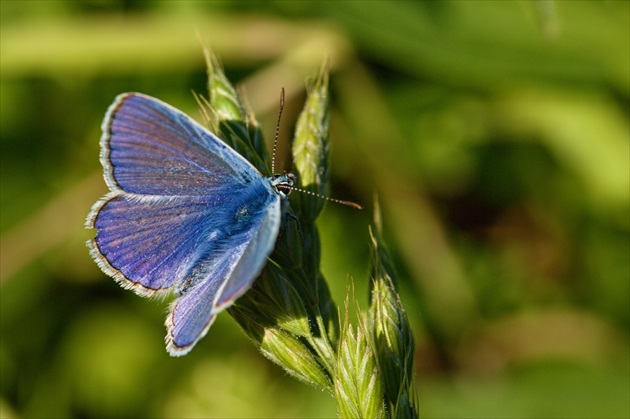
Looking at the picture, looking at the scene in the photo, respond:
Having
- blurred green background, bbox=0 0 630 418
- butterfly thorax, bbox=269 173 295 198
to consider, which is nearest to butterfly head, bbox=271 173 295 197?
butterfly thorax, bbox=269 173 295 198

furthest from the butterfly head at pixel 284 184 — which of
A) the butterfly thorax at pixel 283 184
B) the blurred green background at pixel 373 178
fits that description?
the blurred green background at pixel 373 178

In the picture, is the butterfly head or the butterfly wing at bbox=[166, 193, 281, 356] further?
the butterfly head

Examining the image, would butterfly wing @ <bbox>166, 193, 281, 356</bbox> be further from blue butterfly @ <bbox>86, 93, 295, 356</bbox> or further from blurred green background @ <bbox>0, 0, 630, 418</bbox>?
blurred green background @ <bbox>0, 0, 630, 418</bbox>

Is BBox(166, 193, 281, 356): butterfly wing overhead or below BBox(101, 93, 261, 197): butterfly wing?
below

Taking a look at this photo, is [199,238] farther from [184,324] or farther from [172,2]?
[172,2]

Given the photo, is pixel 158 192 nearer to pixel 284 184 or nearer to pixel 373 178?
pixel 284 184

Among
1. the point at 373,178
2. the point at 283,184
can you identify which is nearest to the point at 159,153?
the point at 283,184
